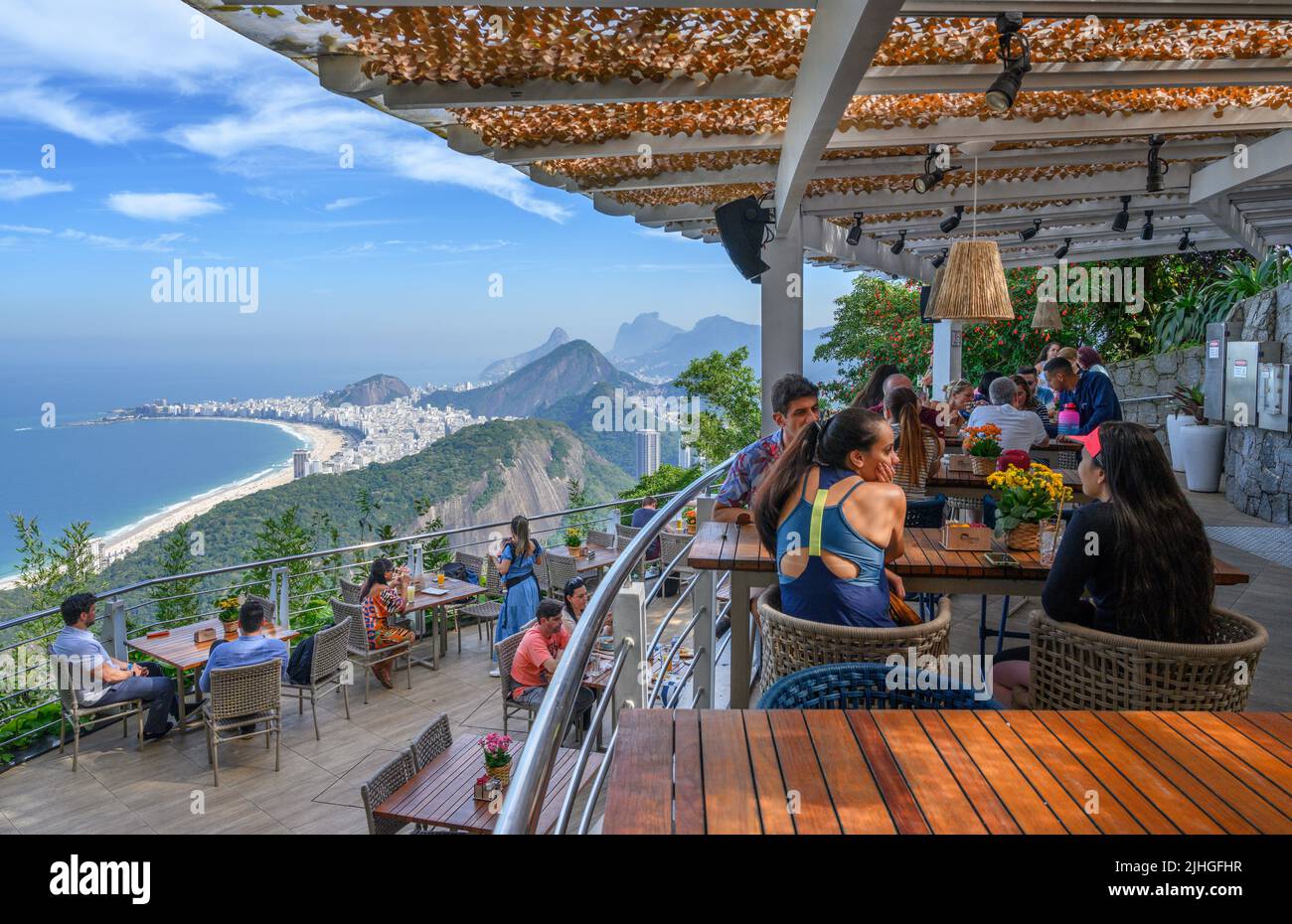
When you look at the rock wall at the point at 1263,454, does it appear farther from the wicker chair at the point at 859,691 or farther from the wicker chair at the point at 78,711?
the wicker chair at the point at 78,711

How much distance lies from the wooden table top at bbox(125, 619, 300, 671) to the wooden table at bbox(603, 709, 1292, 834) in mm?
5944

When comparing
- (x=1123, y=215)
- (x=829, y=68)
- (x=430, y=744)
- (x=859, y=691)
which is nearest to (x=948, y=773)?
(x=859, y=691)

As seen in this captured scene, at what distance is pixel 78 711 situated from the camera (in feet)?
19.8

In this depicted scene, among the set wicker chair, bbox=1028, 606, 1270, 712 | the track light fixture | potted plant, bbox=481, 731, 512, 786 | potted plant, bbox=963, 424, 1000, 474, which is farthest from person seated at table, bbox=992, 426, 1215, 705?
the track light fixture

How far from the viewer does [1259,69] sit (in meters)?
3.83

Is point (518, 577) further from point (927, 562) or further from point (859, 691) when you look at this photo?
point (859, 691)

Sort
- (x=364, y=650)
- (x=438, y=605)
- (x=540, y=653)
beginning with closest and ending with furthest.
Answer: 1. (x=540, y=653)
2. (x=364, y=650)
3. (x=438, y=605)

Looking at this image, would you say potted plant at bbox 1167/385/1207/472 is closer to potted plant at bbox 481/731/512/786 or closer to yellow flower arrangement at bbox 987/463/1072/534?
yellow flower arrangement at bbox 987/463/1072/534

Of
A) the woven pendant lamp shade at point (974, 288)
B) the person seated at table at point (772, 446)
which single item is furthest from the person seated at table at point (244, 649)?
the woven pendant lamp shade at point (974, 288)

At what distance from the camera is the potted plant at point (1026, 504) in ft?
9.19

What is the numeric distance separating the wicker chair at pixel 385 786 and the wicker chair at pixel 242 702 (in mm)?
1926

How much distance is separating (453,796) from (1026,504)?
3.14 meters
